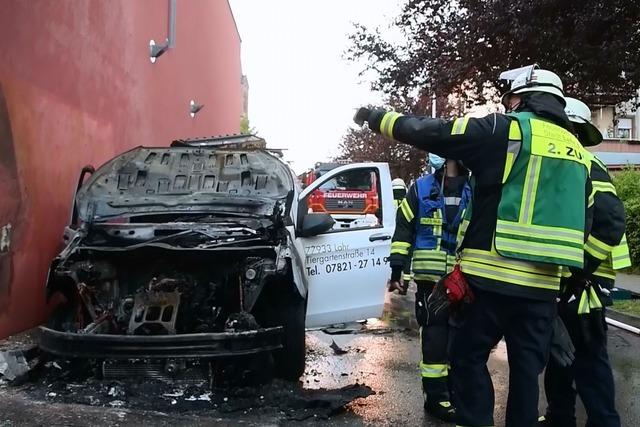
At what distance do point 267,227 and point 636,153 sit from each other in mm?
27068

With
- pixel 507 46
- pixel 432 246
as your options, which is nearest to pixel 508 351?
pixel 432 246

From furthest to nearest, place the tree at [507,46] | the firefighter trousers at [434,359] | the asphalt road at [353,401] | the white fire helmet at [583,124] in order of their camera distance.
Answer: the tree at [507,46] < the firefighter trousers at [434,359] < the asphalt road at [353,401] < the white fire helmet at [583,124]

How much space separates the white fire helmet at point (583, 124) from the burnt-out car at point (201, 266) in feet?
6.58

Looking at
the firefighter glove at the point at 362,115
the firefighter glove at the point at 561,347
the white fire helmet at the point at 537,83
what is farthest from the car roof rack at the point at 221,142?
the firefighter glove at the point at 561,347

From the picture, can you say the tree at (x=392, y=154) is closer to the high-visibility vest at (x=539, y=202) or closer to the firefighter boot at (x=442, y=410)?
the firefighter boot at (x=442, y=410)

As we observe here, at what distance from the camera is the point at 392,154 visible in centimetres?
3198

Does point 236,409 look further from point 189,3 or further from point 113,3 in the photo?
point 189,3

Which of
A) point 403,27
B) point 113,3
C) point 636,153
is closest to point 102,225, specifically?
point 113,3

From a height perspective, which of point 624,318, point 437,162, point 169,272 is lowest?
point 624,318

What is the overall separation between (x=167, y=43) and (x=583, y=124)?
772 cm

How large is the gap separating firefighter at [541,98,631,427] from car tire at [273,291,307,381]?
177 centimetres

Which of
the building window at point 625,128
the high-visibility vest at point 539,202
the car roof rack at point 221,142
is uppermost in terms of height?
the building window at point 625,128

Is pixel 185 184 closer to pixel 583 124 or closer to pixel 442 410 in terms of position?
pixel 442 410

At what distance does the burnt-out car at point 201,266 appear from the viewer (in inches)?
166
